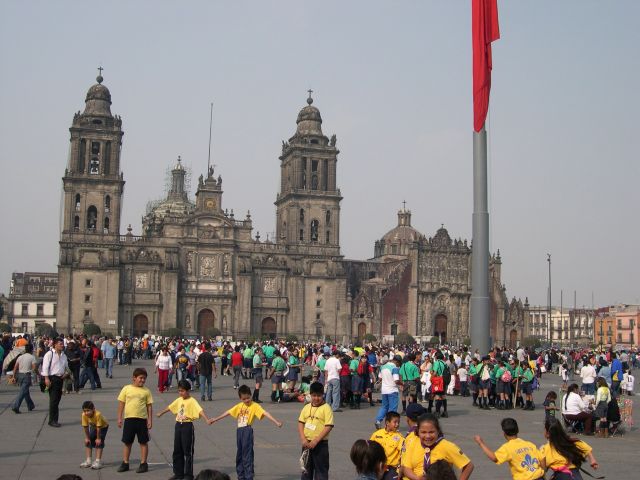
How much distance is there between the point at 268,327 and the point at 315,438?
6423 centimetres

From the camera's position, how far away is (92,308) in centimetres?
6775

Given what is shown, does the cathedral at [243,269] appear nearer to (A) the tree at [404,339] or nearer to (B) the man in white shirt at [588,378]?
(A) the tree at [404,339]

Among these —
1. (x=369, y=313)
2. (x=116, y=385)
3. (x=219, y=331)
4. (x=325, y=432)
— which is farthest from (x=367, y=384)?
(x=369, y=313)

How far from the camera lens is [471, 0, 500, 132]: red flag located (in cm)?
2158

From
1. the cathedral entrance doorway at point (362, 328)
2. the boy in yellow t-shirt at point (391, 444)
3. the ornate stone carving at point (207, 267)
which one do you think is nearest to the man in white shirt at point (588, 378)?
the boy in yellow t-shirt at point (391, 444)

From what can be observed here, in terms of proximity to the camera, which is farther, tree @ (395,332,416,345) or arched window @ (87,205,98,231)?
tree @ (395,332,416,345)

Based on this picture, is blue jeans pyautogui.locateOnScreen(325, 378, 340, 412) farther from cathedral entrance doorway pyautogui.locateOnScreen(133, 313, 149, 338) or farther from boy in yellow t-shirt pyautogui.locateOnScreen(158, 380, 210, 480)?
cathedral entrance doorway pyautogui.locateOnScreen(133, 313, 149, 338)

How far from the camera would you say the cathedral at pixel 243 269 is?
69.1 meters

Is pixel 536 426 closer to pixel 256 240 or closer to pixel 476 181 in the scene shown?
pixel 476 181

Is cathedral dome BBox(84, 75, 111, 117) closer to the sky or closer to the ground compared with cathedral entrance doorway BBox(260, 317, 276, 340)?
closer to the sky

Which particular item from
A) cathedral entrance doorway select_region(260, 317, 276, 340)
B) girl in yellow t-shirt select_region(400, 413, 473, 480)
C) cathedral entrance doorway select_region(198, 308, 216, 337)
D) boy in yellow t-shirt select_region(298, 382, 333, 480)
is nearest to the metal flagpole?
boy in yellow t-shirt select_region(298, 382, 333, 480)

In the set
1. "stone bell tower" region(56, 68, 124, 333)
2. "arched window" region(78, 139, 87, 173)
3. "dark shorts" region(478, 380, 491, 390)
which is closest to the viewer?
"dark shorts" region(478, 380, 491, 390)

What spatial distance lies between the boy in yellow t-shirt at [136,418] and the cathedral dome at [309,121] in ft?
219

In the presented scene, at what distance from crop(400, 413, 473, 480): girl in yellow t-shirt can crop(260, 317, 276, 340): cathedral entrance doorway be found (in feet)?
215
